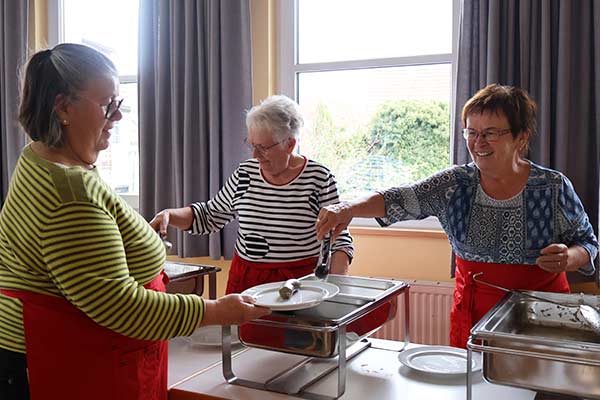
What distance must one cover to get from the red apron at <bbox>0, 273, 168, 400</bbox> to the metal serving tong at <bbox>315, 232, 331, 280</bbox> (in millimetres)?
569

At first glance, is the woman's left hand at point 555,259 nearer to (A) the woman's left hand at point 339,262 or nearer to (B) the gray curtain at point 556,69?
(A) the woman's left hand at point 339,262

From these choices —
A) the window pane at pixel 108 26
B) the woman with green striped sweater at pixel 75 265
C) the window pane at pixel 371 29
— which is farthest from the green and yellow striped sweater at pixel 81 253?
the window pane at pixel 108 26

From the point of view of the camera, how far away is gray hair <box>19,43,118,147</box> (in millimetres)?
1127

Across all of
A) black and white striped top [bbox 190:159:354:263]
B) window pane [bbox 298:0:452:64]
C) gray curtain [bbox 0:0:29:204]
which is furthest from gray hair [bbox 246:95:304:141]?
gray curtain [bbox 0:0:29:204]

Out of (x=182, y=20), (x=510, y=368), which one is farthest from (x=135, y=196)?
(x=510, y=368)

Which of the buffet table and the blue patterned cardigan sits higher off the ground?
the blue patterned cardigan

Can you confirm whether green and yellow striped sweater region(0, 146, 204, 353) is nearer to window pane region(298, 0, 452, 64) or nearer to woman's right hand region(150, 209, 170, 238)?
woman's right hand region(150, 209, 170, 238)

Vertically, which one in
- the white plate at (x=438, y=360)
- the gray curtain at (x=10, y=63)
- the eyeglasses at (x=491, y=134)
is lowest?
the white plate at (x=438, y=360)

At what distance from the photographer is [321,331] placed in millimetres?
1254

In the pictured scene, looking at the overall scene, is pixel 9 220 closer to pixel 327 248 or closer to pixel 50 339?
pixel 50 339

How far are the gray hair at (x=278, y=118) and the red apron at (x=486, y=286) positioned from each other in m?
0.73

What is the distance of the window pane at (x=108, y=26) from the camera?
3752 millimetres

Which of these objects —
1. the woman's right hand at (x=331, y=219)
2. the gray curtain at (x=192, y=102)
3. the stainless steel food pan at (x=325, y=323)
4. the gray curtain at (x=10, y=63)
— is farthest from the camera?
the gray curtain at (x=10, y=63)

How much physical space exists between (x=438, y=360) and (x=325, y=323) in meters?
0.44
